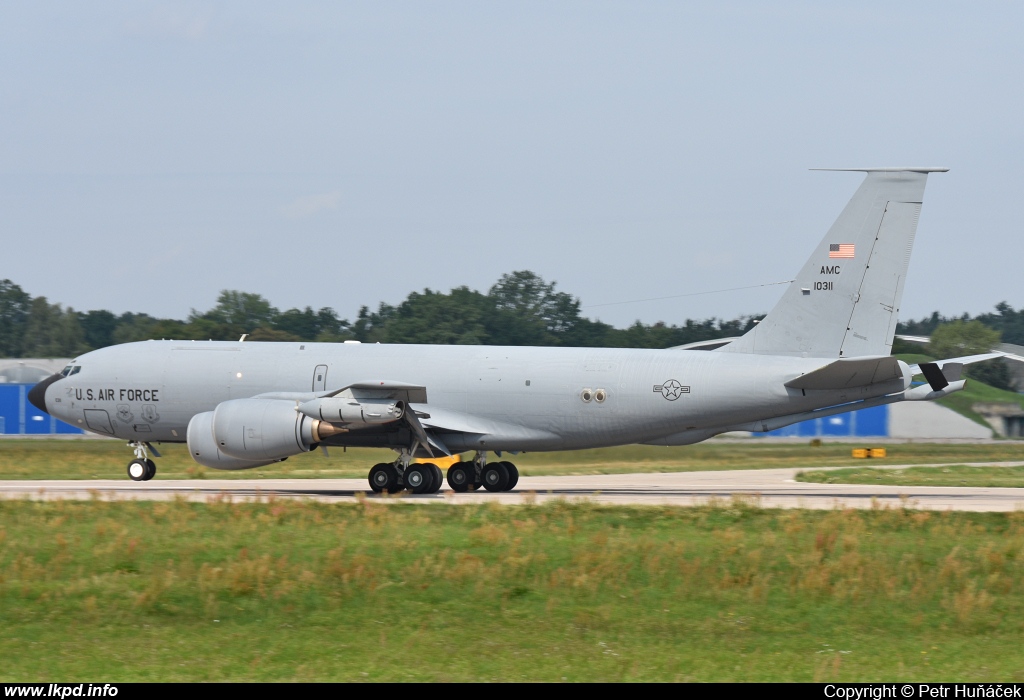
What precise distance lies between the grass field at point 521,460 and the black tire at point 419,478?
21.0 feet

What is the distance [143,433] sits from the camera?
106 ft

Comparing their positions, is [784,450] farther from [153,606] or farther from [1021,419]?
[153,606]

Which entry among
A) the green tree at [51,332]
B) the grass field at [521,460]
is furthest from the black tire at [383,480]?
the green tree at [51,332]

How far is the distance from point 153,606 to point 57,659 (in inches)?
102

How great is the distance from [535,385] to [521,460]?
41.0 ft

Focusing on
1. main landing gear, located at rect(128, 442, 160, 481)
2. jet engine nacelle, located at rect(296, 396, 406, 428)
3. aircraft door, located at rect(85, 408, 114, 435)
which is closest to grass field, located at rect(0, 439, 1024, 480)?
aircraft door, located at rect(85, 408, 114, 435)

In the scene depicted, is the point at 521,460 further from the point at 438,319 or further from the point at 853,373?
the point at 438,319

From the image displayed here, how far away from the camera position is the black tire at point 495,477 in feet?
102

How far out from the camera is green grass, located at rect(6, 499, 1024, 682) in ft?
38.6

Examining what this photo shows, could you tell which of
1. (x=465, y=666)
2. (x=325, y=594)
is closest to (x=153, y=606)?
(x=325, y=594)

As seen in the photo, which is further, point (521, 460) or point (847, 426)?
point (847, 426)

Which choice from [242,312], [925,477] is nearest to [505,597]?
[925,477]

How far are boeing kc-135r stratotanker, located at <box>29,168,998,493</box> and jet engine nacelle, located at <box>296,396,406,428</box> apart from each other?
28mm

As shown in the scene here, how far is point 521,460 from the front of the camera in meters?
41.8
